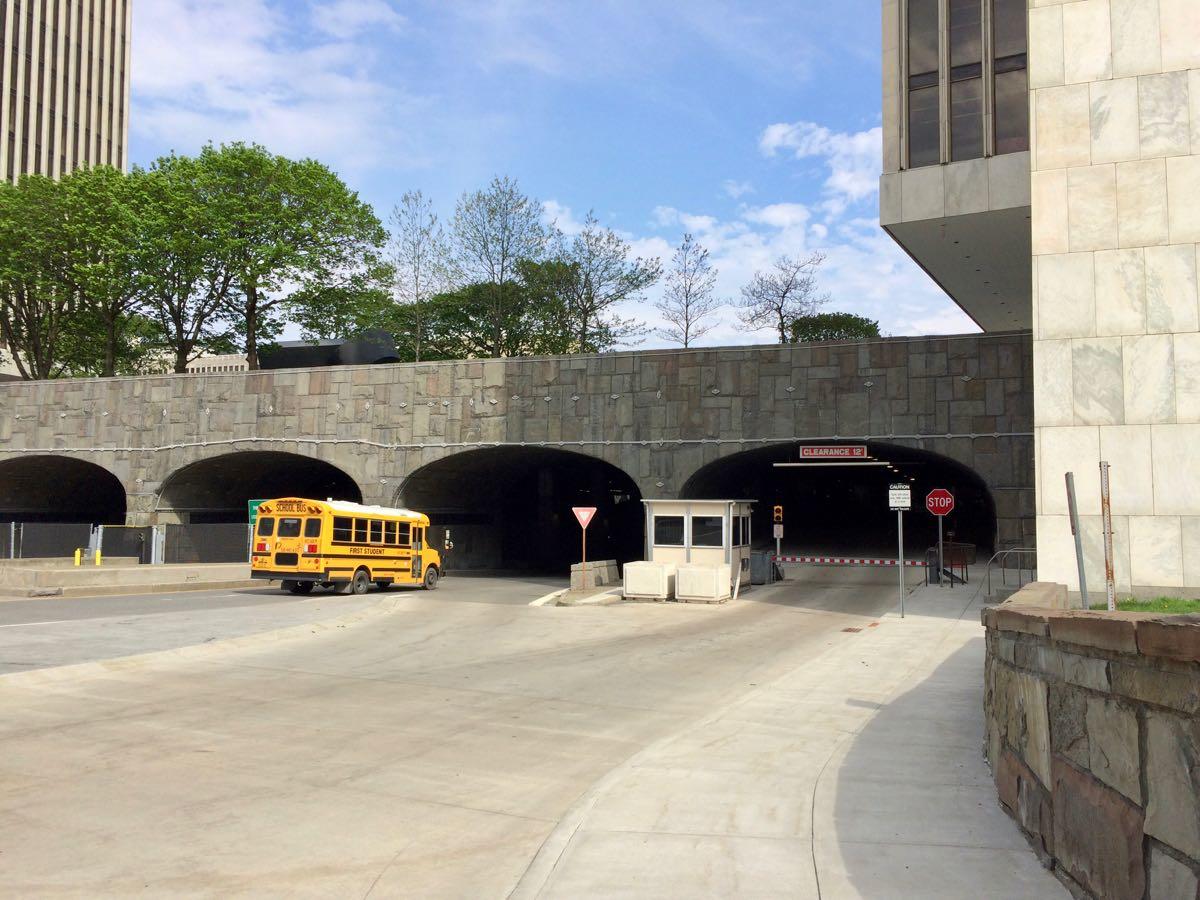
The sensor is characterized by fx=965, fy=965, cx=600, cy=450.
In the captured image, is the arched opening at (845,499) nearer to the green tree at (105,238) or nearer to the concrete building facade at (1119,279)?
the concrete building facade at (1119,279)

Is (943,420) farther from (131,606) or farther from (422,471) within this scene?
(131,606)

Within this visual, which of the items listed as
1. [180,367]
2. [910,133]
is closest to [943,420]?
[910,133]

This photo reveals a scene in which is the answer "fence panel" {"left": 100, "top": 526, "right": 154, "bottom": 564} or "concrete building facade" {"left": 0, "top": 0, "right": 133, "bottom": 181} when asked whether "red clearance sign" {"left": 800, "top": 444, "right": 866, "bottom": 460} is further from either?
"concrete building facade" {"left": 0, "top": 0, "right": 133, "bottom": 181}

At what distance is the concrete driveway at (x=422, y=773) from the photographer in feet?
19.8


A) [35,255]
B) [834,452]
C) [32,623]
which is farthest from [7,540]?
[834,452]

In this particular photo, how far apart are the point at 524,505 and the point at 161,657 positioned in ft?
123

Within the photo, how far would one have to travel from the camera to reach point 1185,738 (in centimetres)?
402

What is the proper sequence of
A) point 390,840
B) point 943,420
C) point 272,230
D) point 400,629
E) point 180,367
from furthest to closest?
point 180,367 → point 272,230 → point 943,420 → point 400,629 → point 390,840

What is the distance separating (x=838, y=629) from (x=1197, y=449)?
25.7ft

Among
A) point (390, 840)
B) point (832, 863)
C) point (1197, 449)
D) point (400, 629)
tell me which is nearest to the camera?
point (832, 863)

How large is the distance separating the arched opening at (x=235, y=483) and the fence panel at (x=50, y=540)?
402cm

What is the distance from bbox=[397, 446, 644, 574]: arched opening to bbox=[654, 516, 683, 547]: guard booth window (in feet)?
34.5

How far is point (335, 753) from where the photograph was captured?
30.3 ft

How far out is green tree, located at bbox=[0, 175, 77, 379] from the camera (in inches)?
1961
